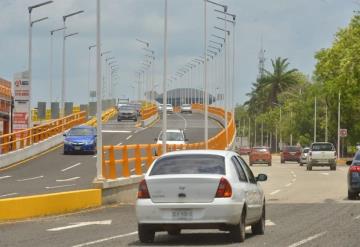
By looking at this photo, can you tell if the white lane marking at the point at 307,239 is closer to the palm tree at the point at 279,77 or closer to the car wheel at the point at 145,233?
the car wheel at the point at 145,233

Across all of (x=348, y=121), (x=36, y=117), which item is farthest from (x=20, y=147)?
(x=348, y=121)

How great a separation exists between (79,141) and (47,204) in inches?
1382

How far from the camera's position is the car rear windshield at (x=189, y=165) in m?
16.2

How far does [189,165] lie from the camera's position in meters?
→ 16.4

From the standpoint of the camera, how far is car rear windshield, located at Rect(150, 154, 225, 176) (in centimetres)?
1623

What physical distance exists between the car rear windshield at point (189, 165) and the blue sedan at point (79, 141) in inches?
1639

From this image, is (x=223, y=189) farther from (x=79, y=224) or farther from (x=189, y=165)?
(x=79, y=224)

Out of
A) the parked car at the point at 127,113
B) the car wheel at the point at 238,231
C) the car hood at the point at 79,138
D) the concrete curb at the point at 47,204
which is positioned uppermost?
the parked car at the point at 127,113

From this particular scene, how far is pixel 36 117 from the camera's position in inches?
4213

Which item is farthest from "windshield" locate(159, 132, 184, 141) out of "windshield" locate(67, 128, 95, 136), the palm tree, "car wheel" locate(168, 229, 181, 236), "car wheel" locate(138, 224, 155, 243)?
the palm tree

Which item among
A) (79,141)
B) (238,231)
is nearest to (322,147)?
(79,141)

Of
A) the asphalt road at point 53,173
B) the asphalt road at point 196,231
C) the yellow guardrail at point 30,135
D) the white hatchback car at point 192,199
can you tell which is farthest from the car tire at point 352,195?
the yellow guardrail at point 30,135

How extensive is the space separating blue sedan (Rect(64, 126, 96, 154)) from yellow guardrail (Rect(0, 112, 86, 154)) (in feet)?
5.61

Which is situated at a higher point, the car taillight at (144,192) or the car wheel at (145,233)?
the car taillight at (144,192)
